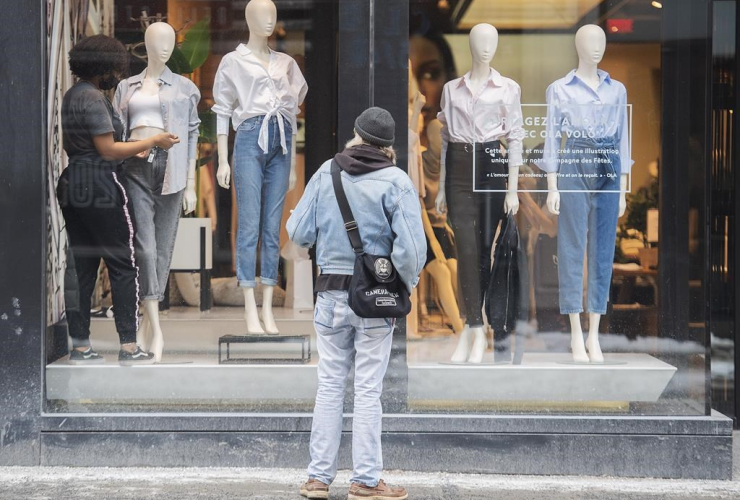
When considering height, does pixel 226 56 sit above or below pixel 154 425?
above

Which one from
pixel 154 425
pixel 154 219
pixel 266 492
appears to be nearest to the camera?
pixel 266 492

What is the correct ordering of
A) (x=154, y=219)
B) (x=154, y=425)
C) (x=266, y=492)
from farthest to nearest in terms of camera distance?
1. (x=154, y=219)
2. (x=154, y=425)
3. (x=266, y=492)

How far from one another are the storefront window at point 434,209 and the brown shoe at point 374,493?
1183 mm

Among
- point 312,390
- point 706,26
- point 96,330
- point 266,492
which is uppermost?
point 706,26

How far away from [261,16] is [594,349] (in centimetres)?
308

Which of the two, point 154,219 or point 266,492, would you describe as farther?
point 154,219

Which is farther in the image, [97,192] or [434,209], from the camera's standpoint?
[434,209]

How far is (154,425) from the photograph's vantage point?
570cm

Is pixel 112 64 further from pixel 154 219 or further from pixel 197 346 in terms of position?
pixel 197 346

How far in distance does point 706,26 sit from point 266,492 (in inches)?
153

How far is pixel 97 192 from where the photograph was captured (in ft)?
19.5

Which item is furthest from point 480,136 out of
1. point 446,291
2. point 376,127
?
point 376,127

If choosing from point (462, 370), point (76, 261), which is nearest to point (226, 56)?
point (76, 261)

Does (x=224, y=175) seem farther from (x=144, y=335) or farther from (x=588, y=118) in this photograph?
(x=588, y=118)
